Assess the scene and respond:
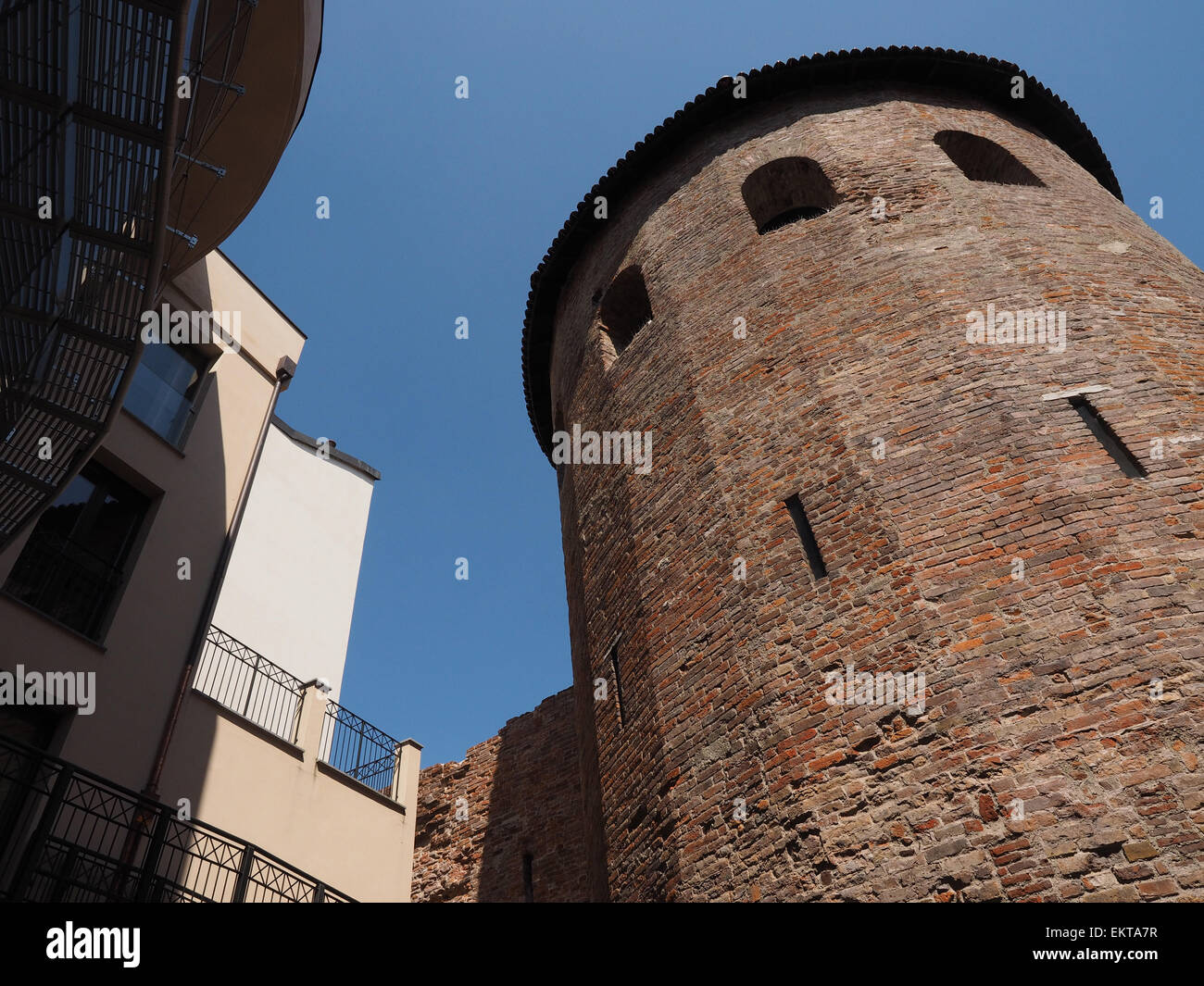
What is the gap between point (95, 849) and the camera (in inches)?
289

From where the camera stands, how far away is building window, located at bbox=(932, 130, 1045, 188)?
1033cm

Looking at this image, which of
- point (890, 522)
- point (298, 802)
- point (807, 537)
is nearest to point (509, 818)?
point (298, 802)

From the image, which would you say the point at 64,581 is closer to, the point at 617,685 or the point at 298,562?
the point at 617,685

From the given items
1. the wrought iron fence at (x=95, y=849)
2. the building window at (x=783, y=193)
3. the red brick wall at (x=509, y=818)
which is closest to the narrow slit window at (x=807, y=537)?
the building window at (x=783, y=193)

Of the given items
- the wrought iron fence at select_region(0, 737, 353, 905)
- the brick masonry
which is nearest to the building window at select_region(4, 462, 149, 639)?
the wrought iron fence at select_region(0, 737, 353, 905)

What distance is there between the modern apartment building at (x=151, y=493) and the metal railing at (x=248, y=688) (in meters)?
0.03

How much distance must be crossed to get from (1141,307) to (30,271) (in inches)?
332

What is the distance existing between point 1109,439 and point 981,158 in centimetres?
544

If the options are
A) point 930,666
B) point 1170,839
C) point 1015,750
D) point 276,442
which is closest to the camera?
point 1170,839

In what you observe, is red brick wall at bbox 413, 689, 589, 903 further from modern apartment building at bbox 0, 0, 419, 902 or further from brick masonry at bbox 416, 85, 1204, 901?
brick masonry at bbox 416, 85, 1204, 901
